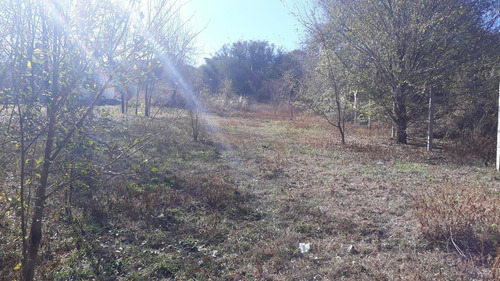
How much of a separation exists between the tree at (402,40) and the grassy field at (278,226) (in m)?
3.14

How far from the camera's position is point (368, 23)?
9570 mm

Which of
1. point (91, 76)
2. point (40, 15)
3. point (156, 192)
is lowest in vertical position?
point (156, 192)

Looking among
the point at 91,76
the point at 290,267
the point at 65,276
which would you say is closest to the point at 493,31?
the point at 290,267

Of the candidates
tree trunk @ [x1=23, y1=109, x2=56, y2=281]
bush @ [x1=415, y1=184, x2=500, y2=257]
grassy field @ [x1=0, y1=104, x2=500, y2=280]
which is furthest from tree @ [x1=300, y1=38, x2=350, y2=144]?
tree trunk @ [x1=23, y1=109, x2=56, y2=281]

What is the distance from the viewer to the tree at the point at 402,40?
9.09 metres

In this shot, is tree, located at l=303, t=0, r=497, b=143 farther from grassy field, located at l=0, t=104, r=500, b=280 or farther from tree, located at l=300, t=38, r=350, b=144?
grassy field, located at l=0, t=104, r=500, b=280

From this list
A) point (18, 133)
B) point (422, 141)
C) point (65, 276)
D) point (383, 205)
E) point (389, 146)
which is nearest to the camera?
point (18, 133)

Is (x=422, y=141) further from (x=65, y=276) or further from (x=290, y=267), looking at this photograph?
(x=65, y=276)

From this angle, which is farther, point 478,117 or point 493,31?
point 478,117

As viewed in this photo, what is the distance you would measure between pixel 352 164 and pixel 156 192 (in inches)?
184

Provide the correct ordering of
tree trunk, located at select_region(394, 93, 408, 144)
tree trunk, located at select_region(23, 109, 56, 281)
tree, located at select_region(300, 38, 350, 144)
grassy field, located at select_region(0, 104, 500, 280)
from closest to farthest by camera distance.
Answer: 1. tree trunk, located at select_region(23, 109, 56, 281)
2. grassy field, located at select_region(0, 104, 500, 280)
3. tree trunk, located at select_region(394, 93, 408, 144)
4. tree, located at select_region(300, 38, 350, 144)

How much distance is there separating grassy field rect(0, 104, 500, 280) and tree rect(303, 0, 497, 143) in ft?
10.3

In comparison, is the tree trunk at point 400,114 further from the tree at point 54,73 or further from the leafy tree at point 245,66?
the leafy tree at point 245,66

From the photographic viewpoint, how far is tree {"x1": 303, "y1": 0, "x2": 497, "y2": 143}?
909 cm
